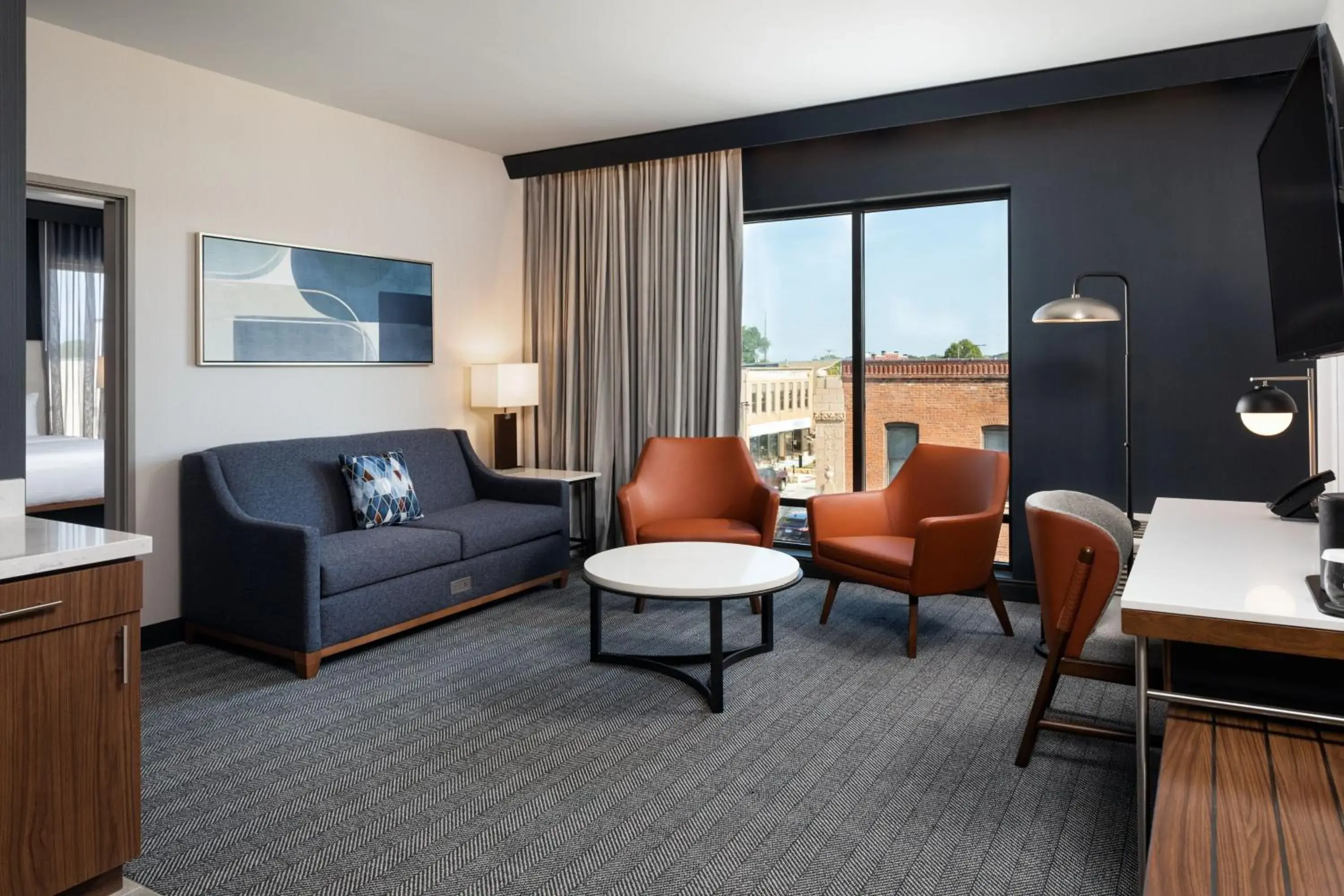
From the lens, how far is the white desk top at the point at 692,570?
10.2ft

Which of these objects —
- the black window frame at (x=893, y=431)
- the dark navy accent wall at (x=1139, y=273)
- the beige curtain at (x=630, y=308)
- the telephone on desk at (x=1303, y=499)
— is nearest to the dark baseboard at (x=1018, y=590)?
the dark navy accent wall at (x=1139, y=273)

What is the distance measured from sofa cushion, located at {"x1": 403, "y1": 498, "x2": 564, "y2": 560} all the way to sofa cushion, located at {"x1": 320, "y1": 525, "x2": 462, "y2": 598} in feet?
0.24

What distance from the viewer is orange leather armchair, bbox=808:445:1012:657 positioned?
12.0 feet

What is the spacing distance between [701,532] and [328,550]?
5.65 feet

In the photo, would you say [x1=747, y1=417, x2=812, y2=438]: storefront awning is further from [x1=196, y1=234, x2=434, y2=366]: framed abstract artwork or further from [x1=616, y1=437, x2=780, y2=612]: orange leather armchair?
[x1=196, y1=234, x2=434, y2=366]: framed abstract artwork

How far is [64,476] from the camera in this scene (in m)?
5.43

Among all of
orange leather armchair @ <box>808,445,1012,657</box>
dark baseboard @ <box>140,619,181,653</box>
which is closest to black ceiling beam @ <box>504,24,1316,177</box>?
orange leather armchair @ <box>808,445,1012,657</box>

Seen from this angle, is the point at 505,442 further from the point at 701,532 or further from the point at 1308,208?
the point at 1308,208

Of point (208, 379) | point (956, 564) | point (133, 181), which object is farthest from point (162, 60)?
point (956, 564)

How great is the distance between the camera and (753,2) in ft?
10.9

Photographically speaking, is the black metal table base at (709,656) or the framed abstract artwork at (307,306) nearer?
the black metal table base at (709,656)

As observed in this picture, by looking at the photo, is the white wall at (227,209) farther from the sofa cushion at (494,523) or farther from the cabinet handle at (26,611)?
the cabinet handle at (26,611)

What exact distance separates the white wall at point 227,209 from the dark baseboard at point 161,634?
33 millimetres

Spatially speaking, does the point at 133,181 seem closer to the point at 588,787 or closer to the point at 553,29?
the point at 553,29
